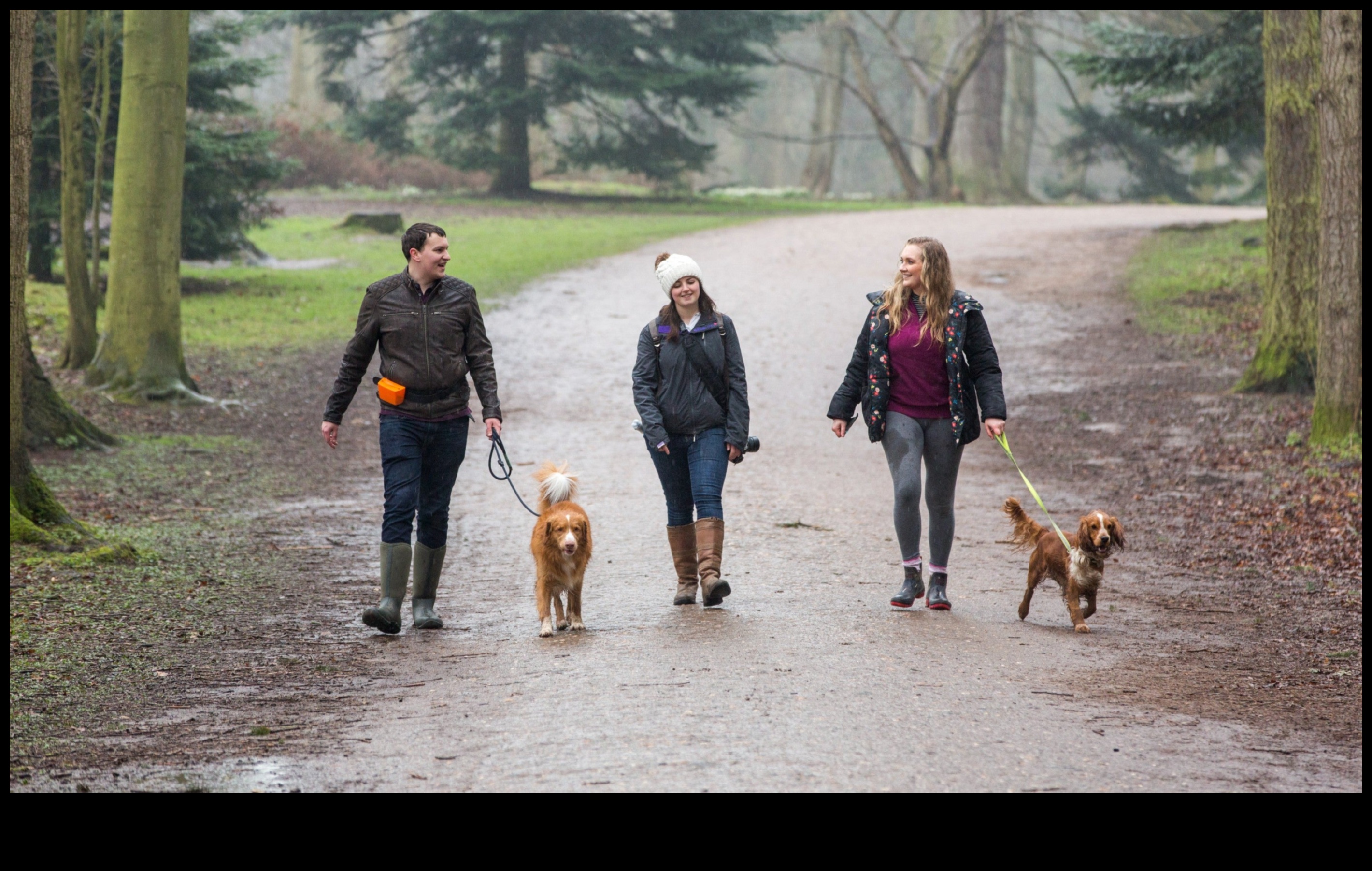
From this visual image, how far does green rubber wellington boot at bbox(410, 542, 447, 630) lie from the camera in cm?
764

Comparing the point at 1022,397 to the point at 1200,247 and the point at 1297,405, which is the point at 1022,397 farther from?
the point at 1200,247

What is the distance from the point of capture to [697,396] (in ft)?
24.7

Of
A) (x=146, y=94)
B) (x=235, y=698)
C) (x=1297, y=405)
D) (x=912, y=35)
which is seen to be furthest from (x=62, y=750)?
(x=912, y=35)

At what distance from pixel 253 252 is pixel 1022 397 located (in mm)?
14613

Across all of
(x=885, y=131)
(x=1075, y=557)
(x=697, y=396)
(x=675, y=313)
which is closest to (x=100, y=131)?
(x=675, y=313)

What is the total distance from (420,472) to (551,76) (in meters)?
31.6

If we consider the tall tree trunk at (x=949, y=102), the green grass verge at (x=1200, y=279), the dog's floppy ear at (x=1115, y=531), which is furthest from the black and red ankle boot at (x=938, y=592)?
the tall tree trunk at (x=949, y=102)

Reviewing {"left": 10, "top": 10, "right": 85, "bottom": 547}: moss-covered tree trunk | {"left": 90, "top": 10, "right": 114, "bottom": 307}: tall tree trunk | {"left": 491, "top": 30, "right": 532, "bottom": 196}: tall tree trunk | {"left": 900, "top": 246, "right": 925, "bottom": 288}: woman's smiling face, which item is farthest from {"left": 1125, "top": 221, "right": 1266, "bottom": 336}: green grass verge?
{"left": 491, "top": 30, "right": 532, "bottom": 196}: tall tree trunk

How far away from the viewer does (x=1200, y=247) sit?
26.6 metres

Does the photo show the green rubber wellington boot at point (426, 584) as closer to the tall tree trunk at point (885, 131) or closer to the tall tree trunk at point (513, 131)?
the tall tree trunk at point (513, 131)

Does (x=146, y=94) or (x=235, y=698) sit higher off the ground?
(x=146, y=94)

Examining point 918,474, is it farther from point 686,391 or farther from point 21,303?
point 21,303

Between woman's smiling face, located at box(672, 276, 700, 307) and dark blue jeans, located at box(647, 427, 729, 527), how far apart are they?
0.72 m

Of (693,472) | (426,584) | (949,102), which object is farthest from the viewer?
(949,102)
